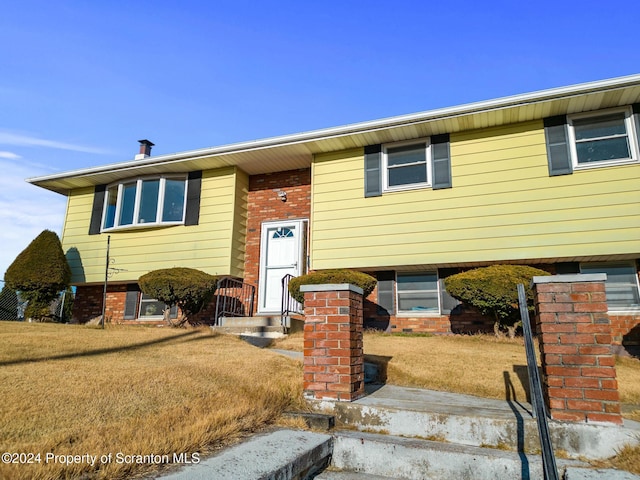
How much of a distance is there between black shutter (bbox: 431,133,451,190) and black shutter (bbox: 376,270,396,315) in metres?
2.07

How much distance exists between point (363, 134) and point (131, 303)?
734 centimetres

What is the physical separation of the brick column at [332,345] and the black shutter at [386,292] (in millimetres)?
4848

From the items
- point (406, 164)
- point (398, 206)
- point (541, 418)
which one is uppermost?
point (406, 164)

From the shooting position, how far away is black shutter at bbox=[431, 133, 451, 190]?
27.2ft

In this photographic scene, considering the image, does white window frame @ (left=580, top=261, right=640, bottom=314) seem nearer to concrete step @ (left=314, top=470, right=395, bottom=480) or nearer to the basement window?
the basement window

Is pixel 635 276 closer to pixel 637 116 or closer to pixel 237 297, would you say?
pixel 637 116

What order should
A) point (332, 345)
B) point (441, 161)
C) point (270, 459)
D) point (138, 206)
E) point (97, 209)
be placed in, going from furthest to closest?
point (97, 209) < point (138, 206) < point (441, 161) < point (332, 345) < point (270, 459)

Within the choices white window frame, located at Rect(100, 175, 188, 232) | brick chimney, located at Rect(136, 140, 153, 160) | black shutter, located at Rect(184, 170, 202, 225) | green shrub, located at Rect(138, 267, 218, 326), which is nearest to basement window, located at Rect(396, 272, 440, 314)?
green shrub, located at Rect(138, 267, 218, 326)

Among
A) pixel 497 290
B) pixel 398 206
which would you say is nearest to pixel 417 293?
pixel 398 206

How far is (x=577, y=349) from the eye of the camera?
114 inches

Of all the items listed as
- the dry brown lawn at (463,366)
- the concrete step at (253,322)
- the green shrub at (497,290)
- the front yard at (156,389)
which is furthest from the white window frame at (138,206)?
the green shrub at (497,290)

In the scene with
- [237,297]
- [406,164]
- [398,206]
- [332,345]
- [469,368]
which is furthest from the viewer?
[237,297]

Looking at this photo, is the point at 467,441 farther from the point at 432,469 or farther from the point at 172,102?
the point at 172,102

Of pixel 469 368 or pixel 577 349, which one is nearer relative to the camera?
pixel 577 349
